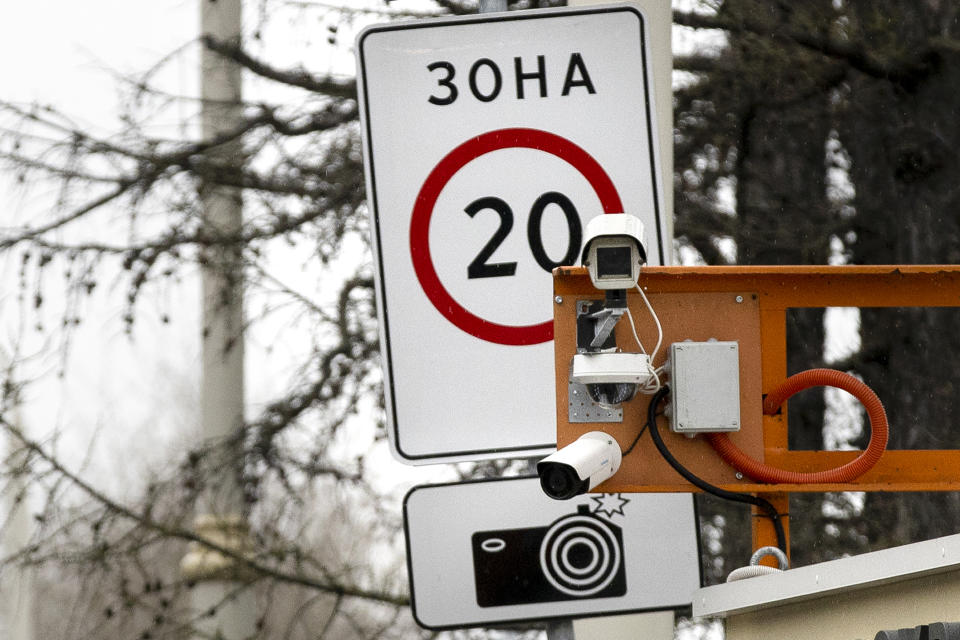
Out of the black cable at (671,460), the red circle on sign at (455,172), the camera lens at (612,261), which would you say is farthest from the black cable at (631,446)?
the camera lens at (612,261)

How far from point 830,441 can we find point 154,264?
3.47 meters

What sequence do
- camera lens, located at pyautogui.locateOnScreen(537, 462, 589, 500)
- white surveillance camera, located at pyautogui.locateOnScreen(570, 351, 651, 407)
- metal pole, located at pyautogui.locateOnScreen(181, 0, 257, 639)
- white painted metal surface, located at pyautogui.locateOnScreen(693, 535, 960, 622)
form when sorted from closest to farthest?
white painted metal surface, located at pyautogui.locateOnScreen(693, 535, 960, 622) → camera lens, located at pyautogui.locateOnScreen(537, 462, 589, 500) → white surveillance camera, located at pyautogui.locateOnScreen(570, 351, 651, 407) → metal pole, located at pyautogui.locateOnScreen(181, 0, 257, 639)

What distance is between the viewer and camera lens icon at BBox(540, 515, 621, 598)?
2.82 m

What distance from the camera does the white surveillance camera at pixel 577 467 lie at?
93.5 inches

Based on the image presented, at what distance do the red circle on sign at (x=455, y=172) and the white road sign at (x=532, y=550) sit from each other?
33 cm

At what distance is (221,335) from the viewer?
20.4 ft

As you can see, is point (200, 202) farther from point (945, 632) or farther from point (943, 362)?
point (945, 632)

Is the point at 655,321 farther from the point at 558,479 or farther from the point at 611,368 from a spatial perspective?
the point at 558,479

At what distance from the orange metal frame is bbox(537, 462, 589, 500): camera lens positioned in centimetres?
31

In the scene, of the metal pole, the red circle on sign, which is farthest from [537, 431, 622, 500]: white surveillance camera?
the metal pole

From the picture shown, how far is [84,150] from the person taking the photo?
6113mm

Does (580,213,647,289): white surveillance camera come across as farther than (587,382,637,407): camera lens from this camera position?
No

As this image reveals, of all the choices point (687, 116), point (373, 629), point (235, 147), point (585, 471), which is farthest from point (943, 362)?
point (585, 471)

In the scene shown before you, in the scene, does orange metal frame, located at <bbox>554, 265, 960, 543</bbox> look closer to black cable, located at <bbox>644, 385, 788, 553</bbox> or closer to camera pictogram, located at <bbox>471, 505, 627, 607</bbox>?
black cable, located at <bbox>644, 385, 788, 553</bbox>
